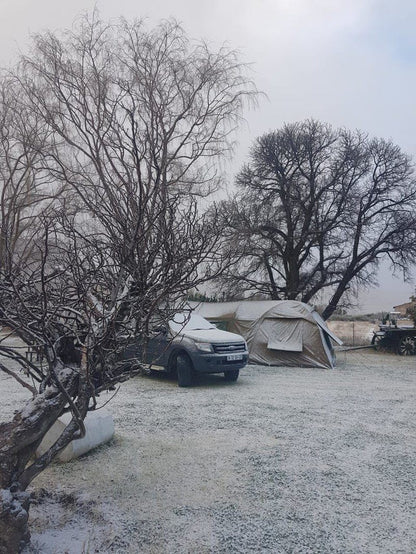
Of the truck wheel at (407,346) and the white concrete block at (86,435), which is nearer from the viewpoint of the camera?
the white concrete block at (86,435)

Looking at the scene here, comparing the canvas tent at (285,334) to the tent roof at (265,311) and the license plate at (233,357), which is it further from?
the license plate at (233,357)

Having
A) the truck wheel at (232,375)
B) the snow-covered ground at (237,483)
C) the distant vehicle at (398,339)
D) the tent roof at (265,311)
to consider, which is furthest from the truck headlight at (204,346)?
the distant vehicle at (398,339)

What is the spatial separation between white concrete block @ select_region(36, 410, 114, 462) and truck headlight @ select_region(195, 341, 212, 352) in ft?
15.6

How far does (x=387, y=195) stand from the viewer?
2641 centimetres

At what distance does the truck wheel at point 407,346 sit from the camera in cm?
2048

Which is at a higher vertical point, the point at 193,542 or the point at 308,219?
the point at 308,219

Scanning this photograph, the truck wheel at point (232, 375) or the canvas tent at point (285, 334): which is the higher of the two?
the canvas tent at point (285, 334)

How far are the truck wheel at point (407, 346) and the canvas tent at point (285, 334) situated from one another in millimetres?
5561

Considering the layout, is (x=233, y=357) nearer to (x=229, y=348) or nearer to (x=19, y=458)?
(x=229, y=348)

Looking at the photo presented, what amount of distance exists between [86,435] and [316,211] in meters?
23.5

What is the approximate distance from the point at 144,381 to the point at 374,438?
6.45 meters

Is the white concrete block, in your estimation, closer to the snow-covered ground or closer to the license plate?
the snow-covered ground

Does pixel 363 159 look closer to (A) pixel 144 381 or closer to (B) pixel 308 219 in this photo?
(B) pixel 308 219

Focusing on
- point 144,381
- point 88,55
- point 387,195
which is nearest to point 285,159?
point 387,195
